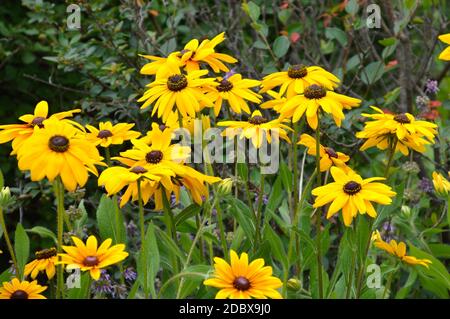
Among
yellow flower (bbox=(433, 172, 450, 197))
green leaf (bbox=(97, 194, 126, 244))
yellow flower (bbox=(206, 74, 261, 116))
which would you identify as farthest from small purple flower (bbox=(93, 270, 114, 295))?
yellow flower (bbox=(433, 172, 450, 197))

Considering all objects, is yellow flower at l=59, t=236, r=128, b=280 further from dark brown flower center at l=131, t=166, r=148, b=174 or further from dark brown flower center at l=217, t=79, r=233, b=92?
dark brown flower center at l=217, t=79, r=233, b=92

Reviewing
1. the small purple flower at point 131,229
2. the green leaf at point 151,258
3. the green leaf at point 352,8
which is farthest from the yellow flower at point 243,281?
the green leaf at point 352,8

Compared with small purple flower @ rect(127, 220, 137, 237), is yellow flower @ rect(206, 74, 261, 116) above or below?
above

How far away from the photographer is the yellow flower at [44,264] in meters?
1.77

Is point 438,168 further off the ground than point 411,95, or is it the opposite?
point 411,95

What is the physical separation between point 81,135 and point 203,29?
7.21ft

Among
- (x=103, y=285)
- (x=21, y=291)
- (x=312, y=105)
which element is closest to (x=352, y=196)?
(x=312, y=105)

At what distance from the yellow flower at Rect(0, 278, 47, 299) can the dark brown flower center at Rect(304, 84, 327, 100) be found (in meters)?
0.72

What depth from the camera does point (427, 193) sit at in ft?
10.0

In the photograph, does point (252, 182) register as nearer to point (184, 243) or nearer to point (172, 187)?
point (184, 243)

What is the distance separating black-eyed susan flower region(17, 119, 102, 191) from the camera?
148 cm
